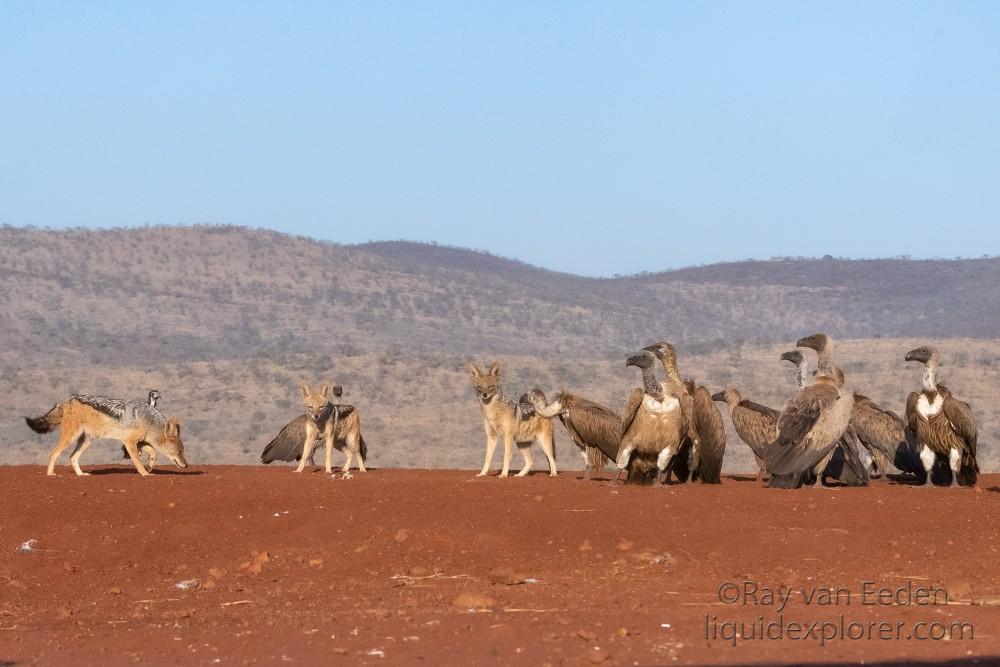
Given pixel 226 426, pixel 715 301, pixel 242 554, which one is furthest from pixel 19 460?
pixel 715 301

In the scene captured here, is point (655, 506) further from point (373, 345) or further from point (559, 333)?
point (559, 333)

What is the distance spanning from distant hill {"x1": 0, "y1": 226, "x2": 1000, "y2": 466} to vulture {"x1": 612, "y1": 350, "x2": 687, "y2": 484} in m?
16.6

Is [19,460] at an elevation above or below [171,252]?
below

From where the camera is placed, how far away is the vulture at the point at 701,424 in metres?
16.4

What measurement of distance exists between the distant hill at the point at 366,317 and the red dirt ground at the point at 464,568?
59.5ft

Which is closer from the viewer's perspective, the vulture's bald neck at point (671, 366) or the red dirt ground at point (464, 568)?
the red dirt ground at point (464, 568)

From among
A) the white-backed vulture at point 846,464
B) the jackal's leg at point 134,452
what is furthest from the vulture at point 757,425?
the jackal's leg at point 134,452

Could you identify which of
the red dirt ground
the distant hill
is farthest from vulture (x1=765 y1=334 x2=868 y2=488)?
the distant hill

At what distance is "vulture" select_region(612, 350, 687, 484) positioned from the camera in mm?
15609

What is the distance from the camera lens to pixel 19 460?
31.8 meters

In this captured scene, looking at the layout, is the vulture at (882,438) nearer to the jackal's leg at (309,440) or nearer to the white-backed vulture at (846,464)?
the white-backed vulture at (846,464)

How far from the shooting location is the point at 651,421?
15.6 metres

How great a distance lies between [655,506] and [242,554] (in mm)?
3566

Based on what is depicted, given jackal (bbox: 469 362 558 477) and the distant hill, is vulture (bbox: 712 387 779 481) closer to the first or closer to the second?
jackal (bbox: 469 362 558 477)
